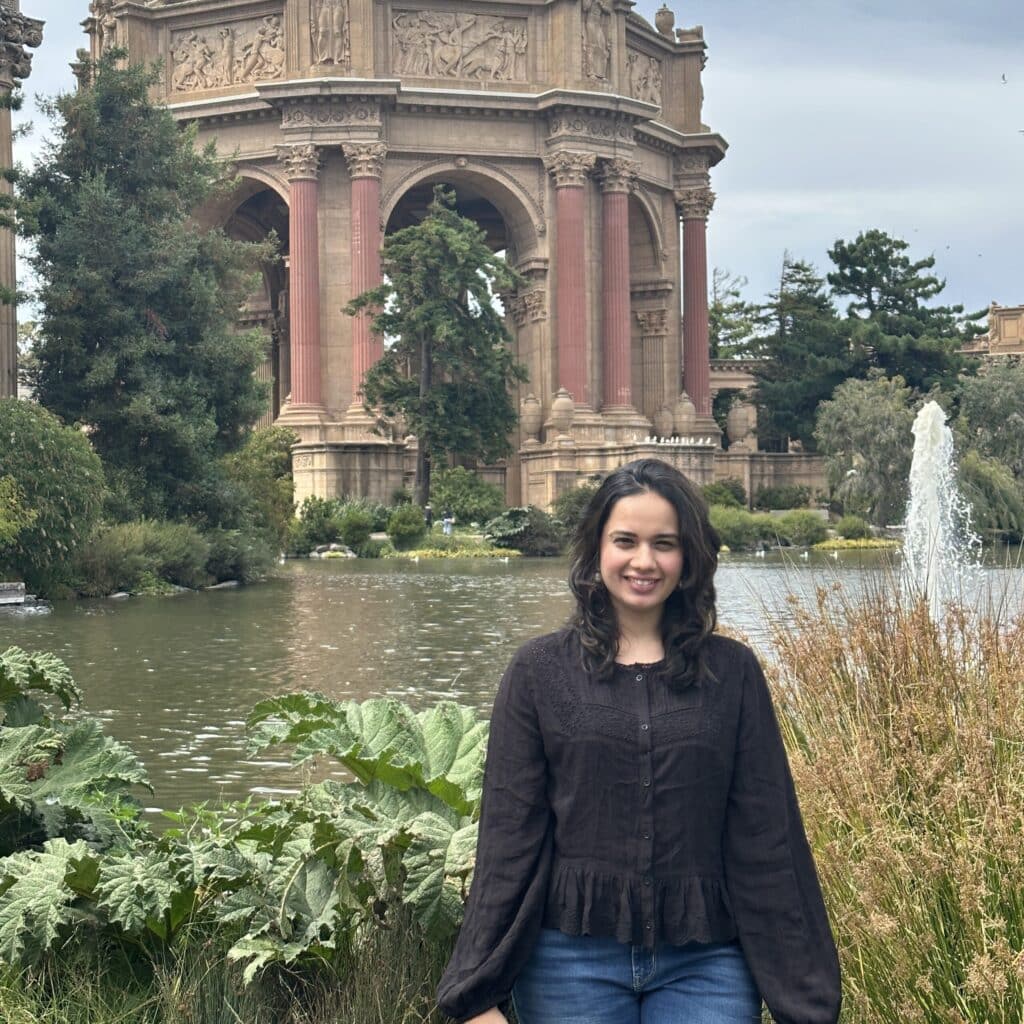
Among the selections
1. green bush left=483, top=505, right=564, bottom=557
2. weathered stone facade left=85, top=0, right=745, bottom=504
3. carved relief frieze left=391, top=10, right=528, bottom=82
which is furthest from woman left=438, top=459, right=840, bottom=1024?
carved relief frieze left=391, top=10, right=528, bottom=82

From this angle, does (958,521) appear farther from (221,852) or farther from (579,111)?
(221,852)

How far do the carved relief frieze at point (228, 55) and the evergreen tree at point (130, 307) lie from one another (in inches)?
924

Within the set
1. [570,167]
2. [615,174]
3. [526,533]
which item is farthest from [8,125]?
[615,174]

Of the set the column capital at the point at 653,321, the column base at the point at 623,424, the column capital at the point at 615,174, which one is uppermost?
the column capital at the point at 615,174

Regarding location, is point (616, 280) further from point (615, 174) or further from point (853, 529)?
point (853, 529)

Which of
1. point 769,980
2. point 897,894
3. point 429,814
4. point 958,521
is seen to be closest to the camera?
point 769,980

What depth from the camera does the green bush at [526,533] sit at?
38031 millimetres

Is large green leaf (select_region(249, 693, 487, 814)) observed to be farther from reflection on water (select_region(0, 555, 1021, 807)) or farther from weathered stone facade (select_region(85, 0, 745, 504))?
weathered stone facade (select_region(85, 0, 745, 504))

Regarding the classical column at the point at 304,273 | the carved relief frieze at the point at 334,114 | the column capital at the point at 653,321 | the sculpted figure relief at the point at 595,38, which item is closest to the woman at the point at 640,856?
the classical column at the point at 304,273

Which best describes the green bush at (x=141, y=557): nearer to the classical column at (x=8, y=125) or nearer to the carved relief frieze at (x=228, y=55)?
the classical column at (x=8, y=125)

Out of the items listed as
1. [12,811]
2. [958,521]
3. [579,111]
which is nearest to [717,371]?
[579,111]

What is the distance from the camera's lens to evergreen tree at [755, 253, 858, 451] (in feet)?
191

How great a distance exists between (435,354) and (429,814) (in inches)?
1537

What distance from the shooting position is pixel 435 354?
4241cm
